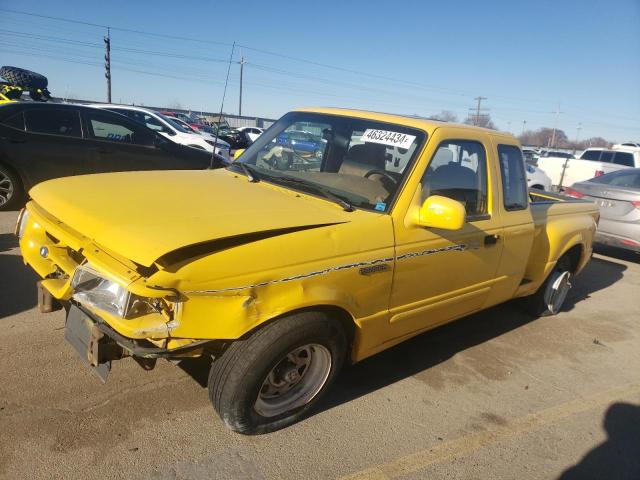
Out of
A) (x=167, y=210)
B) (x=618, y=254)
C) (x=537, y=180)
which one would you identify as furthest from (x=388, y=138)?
(x=537, y=180)

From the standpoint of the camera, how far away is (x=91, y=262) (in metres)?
2.31

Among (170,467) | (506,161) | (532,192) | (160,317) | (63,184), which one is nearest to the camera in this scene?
(160,317)

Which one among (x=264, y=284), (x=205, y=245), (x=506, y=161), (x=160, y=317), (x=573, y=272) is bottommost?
(x=573, y=272)

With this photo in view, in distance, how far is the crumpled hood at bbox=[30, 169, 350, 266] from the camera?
2.19 metres

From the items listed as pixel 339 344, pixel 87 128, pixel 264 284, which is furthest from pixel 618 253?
pixel 87 128

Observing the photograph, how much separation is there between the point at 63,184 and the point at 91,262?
101 cm

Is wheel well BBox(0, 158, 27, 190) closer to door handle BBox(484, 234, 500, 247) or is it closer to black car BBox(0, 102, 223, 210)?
black car BBox(0, 102, 223, 210)

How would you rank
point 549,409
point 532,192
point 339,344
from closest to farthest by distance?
point 339,344 < point 549,409 < point 532,192

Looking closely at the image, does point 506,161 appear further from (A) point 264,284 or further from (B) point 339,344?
(A) point 264,284

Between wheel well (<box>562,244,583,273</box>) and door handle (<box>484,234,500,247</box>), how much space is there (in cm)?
179

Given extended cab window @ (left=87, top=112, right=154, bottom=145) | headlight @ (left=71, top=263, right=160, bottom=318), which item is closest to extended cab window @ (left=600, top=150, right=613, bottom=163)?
extended cab window @ (left=87, top=112, right=154, bottom=145)

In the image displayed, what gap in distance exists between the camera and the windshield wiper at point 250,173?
3.40 meters

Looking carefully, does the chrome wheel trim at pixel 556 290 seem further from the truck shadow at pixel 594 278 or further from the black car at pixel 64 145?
the black car at pixel 64 145

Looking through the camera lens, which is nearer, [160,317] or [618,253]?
[160,317]
